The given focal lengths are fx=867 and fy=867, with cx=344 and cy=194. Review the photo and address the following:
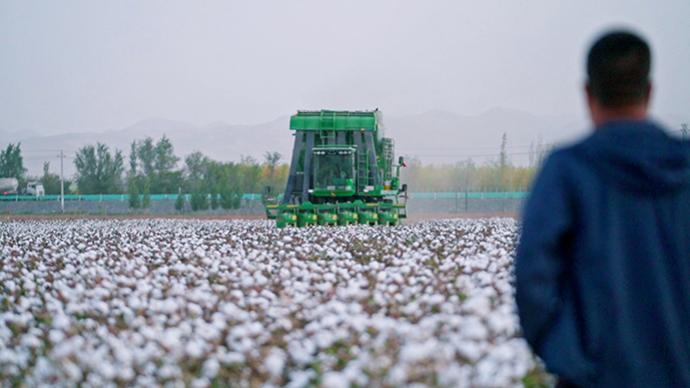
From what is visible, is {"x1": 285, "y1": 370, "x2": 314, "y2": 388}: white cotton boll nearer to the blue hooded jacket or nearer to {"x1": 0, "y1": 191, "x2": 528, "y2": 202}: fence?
the blue hooded jacket

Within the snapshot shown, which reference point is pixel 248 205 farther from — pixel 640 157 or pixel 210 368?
pixel 640 157

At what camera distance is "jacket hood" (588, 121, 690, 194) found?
373 centimetres

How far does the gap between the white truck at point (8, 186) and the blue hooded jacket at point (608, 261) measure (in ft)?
A: 336

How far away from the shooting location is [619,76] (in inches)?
152

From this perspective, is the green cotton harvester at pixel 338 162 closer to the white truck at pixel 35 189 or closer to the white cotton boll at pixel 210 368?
the white cotton boll at pixel 210 368

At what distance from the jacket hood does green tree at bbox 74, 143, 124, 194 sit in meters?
101

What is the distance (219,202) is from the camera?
251 ft

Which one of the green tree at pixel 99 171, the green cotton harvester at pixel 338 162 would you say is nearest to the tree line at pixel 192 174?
the green tree at pixel 99 171

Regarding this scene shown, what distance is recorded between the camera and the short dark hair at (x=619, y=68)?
3.83 meters

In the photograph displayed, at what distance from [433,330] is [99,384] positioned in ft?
7.83

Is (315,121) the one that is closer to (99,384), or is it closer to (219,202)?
(99,384)

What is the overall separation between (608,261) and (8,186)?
339 ft

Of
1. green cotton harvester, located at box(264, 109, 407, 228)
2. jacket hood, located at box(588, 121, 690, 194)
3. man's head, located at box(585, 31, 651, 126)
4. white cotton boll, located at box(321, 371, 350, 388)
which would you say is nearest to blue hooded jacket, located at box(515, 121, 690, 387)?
jacket hood, located at box(588, 121, 690, 194)

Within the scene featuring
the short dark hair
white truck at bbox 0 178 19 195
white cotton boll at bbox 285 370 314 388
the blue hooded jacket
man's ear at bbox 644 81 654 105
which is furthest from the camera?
white truck at bbox 0 178 19 195
